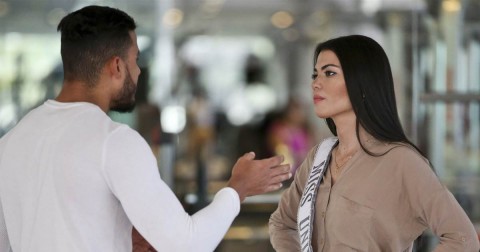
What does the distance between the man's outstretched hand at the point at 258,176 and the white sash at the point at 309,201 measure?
173 mm

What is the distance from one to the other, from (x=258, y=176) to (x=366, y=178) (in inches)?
13.2

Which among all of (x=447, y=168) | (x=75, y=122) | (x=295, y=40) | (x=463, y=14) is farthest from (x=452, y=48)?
(x=295, y=40)

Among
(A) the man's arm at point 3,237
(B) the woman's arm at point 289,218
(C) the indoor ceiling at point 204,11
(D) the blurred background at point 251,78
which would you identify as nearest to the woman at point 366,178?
(B) the woman's arm at point 289,218

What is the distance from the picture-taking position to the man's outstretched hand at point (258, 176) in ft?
8.79

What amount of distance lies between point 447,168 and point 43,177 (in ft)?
14.8

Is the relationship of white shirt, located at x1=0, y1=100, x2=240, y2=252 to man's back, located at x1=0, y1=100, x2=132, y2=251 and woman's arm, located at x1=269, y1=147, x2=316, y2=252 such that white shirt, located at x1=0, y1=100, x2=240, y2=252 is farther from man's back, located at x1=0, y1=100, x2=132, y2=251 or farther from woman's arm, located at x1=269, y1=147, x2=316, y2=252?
woman's arm, located at x1=269, y1=147, x2=316, y2=252

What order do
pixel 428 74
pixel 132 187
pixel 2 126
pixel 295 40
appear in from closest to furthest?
pixel 132 187 < pixel 428 74 < pixel 2 126 < pixel 295 40

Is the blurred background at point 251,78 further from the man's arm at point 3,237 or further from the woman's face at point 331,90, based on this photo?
the man's arm at point 3,237

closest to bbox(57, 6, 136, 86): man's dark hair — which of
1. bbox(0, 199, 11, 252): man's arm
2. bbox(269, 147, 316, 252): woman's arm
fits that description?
bbox(0, 199, 11, 252): man's arm

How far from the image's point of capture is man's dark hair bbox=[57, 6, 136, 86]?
102 inches

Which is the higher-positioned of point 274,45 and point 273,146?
point 274,45

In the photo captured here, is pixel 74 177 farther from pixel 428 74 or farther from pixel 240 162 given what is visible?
pixel 428 74

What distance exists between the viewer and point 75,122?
8.25 feet

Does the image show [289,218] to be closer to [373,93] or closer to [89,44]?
[373,93]
